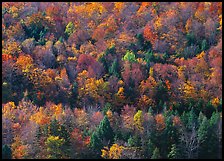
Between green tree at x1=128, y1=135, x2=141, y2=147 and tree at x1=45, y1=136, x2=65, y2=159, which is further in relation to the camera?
green tree at x1=128, y1=135, x2=141, y2=147

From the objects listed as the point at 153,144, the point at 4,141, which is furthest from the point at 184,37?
the point at 4,141

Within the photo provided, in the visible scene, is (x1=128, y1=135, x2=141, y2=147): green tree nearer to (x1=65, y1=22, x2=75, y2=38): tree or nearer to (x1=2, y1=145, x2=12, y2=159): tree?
(x1=2, y1=145, x2=12, y2=159): tree

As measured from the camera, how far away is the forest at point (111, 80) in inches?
2228

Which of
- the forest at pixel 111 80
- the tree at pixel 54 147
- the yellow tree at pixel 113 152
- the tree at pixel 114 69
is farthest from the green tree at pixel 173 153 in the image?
the tree at pixel 114 69

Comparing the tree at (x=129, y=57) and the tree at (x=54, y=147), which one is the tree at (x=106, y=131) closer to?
the tree at (x=54, y=147)

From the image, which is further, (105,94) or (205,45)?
(205,45)

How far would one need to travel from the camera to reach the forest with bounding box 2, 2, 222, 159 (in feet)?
186

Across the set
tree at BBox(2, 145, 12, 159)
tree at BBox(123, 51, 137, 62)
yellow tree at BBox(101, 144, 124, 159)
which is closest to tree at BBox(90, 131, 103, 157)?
yellow tree at BBox(101, 144, 124, 159)

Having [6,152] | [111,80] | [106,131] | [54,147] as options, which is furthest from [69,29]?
[6,152]

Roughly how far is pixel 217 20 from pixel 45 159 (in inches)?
2034

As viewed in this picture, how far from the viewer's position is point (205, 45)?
87500 millimetres

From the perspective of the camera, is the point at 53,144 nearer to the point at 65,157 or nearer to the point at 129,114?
the point at 65,157

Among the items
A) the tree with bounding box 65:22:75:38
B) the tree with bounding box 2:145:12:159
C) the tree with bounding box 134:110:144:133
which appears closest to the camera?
the tree with bounding box 2:145:12:159

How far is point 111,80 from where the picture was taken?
77750mm
